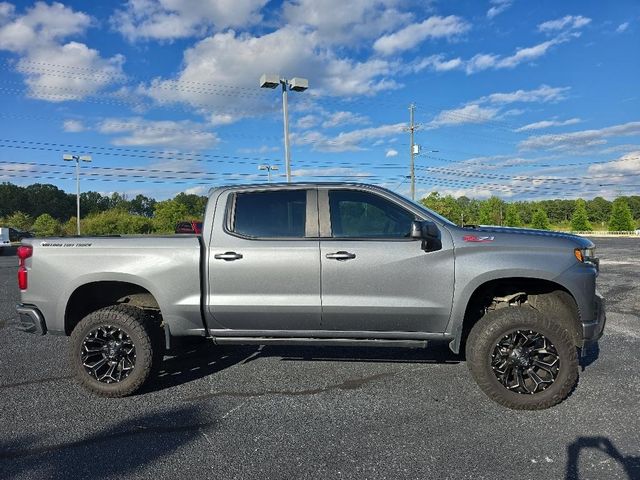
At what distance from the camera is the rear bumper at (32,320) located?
419cm

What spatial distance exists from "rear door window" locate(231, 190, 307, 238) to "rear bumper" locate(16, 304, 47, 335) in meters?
1.97

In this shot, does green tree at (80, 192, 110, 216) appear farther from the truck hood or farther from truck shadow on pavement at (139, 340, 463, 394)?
the truck hood

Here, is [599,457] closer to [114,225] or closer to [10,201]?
[114,225]

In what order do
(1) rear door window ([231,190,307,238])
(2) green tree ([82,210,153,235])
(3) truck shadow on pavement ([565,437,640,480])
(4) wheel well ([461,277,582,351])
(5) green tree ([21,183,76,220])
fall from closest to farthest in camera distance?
1. (3) truck shadow on pavement ([565,437,640,480])
2. (4) wheel well ([461,277,582,351])
3. (1) rear door window ([231,190,307,238])
4. (2) green tree ([82,210,153,235])
5. (5) green tree ([21,183,76,220])

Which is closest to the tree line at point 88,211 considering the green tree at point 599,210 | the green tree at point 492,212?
the green tree at point 492,212

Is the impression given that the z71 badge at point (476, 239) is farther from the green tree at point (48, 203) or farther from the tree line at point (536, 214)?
the green tree at point (48, 203)


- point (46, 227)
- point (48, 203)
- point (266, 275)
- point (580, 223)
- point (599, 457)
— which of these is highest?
point (48, 203)

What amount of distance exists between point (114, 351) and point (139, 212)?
3552 inches

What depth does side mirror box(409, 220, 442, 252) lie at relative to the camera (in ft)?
12.2

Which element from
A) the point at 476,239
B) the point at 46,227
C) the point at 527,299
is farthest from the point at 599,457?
the point at 46,227

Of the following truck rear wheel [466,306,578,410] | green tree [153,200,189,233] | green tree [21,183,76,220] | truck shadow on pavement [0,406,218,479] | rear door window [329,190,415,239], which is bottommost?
truck shadow on pavement [0,406,218,479]

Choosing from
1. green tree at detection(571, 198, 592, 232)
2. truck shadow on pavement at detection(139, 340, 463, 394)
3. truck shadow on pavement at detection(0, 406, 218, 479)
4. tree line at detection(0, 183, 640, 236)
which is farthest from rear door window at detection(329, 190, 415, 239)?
green tree at detection(571, 198, 592, 232)

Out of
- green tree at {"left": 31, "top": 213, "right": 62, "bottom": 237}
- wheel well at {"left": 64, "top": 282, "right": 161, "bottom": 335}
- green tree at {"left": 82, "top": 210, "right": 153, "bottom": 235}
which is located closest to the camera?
wheel well at {"left": 64, "top": 282, "right": 161, "bottom": 335}

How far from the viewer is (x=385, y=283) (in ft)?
12.8
